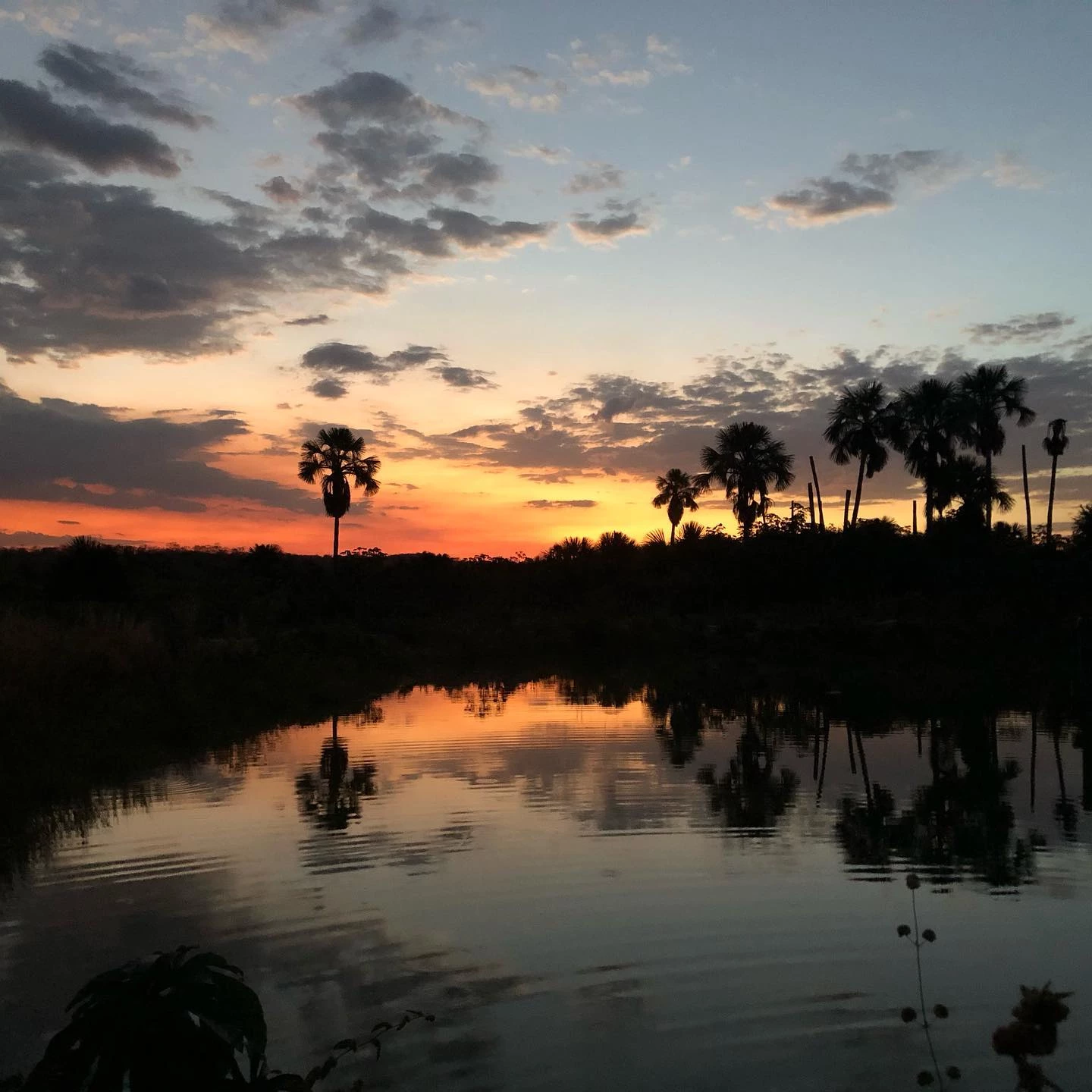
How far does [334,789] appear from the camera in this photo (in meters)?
13.3

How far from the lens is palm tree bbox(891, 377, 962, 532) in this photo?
169ft

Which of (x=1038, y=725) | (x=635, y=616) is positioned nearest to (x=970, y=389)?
(x=635, y=616)

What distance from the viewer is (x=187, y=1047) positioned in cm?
306

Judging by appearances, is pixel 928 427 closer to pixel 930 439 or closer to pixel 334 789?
pixel 930 439

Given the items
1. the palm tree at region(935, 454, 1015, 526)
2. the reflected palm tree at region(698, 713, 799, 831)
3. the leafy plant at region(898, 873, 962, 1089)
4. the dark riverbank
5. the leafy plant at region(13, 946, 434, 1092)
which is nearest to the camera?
the leafy plant at region(13, 946, 434, 1092)

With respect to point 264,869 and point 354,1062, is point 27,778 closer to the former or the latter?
point 264,869

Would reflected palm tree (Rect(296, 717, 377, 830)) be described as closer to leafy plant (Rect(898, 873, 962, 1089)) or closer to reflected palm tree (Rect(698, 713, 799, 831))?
reflected palm tree (Rect(698, 713, 799, 831))

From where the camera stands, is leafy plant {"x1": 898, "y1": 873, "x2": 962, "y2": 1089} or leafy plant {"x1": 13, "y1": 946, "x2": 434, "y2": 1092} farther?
leafy plant {"x1": 898, "y1": 873, "x2": 962, "y2": 1089}

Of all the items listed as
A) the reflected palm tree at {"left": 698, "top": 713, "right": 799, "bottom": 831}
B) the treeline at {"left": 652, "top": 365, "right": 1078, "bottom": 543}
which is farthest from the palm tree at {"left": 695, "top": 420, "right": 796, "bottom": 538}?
the reflected palm tree at {"left": 698, "top": 713, "right": 799, "bottom": 831}

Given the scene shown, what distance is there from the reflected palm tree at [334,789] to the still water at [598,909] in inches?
2.5

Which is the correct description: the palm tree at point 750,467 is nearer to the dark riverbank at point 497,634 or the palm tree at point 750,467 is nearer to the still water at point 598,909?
the dark riverbank at point 497,634

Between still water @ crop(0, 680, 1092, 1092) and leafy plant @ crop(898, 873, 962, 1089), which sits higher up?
leafy plant @ crop(898, 873, 962, 1089)

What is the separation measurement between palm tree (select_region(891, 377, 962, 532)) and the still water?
3913 centimetres

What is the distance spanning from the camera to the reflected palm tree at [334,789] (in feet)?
38.3
